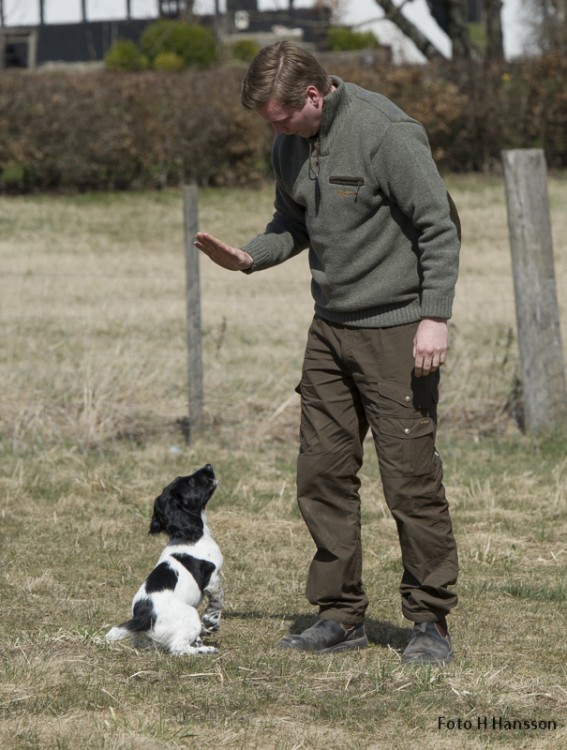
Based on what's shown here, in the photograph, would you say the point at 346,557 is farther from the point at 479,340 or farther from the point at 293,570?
the point at 479,340

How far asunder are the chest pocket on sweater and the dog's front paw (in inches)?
62.8

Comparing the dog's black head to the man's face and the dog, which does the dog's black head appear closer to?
the dog

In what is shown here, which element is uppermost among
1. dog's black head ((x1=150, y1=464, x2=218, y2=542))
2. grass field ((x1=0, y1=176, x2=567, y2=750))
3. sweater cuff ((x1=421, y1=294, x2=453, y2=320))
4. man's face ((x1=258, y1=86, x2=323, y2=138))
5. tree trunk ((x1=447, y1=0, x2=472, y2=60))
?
tree trunk ((x1=447, y1=0, x2=472, y2=60))

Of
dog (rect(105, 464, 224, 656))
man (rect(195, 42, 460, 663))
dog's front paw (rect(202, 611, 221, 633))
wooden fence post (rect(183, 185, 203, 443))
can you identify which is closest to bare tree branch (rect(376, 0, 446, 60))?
wooden fence post (rect(183, 185, 203, 443))

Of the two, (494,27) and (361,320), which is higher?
(494,27)

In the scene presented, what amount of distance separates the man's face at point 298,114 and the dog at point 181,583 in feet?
4.23

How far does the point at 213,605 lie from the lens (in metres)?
4.49

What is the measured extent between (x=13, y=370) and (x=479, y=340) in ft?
13.5

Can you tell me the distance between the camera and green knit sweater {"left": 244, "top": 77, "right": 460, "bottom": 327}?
158 inches

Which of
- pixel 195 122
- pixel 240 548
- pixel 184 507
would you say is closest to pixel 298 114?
pixel 184 507

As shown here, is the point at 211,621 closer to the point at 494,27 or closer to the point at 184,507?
the point at 184,507

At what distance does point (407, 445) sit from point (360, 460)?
0.32 metres

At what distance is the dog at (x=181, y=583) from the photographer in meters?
4.25

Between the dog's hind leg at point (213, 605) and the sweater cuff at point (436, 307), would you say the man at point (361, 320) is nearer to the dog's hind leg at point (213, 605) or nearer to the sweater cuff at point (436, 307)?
the sweater cuff at point (436, 307)
